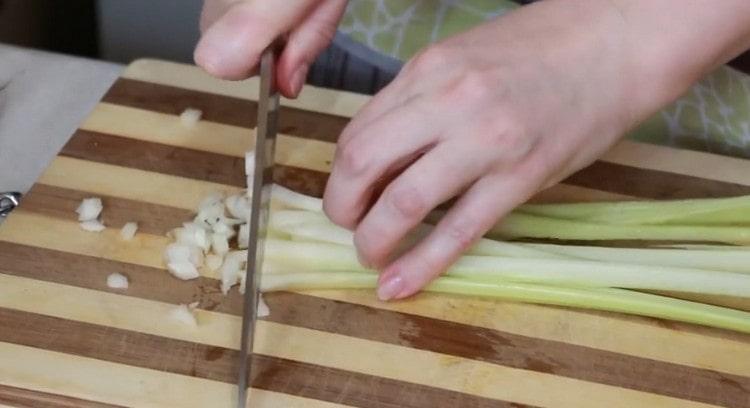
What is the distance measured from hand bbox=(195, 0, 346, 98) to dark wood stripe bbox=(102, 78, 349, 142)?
14 cm

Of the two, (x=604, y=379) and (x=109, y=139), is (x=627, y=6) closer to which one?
(x=604, y=379)

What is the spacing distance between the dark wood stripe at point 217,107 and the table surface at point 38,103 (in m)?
0.08

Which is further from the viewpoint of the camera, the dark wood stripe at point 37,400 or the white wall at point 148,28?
the white wall at point 148,28

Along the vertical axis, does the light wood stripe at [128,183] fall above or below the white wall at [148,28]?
above

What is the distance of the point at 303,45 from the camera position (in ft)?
3.21

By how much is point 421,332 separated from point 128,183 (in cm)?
34

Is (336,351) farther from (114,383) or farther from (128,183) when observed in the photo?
(128,183)

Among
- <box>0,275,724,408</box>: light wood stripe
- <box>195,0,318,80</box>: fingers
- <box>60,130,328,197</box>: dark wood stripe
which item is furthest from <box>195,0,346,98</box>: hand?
<box>0,275,724,408</box>: light wood stripe

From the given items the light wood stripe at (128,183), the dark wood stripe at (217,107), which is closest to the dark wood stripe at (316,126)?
the dark wood stripe at (217,107)

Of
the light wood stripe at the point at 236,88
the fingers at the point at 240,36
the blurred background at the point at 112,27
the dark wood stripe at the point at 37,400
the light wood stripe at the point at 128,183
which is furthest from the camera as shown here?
the blurred background at the point at 112,27

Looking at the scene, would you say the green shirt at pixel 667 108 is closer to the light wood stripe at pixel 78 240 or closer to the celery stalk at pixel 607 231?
the celery stalk at pixel 607 231

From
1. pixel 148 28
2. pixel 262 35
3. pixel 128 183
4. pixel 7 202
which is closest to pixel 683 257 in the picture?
pixel 262 35

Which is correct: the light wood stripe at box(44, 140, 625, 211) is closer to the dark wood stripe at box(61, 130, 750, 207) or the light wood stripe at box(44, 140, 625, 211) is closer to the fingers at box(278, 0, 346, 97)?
the dark wood stripe at box(61, 130, 750, 207)

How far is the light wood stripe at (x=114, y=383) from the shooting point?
83 centimetres
